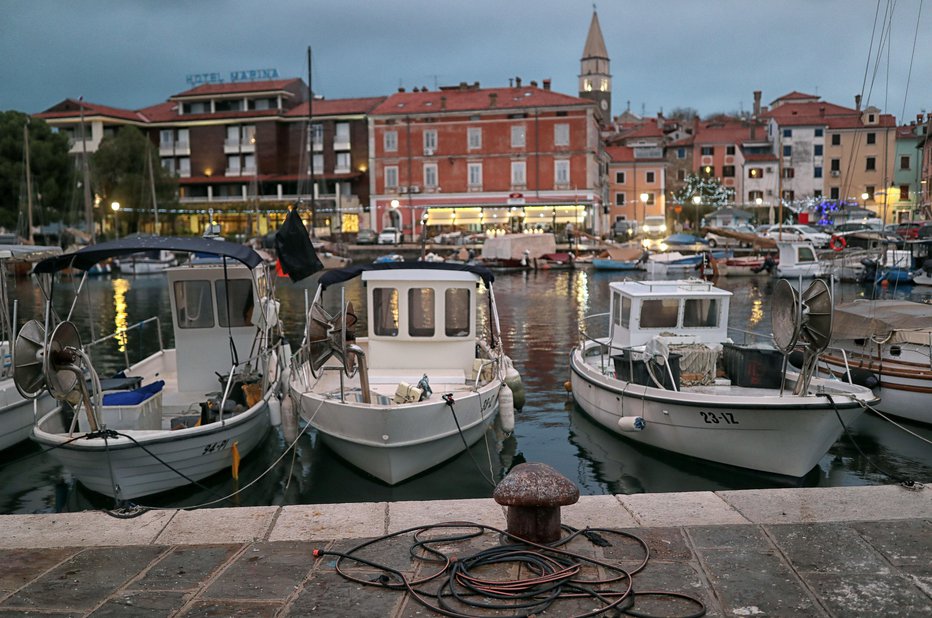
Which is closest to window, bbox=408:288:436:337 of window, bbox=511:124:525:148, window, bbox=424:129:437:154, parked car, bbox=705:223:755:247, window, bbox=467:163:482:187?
parked car, bbox=705:223:755:247

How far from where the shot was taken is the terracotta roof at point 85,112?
78438 millimetres

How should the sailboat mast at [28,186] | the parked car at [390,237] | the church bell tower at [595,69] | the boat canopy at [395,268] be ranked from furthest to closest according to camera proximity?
1. the church bell tower at [595,69]
2. the parked car at [390,237]
3. the sailboat mast at [28,186]
4. the boat canopy at [395,268]

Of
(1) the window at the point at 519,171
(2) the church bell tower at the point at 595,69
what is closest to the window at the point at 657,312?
(1) the window at the point at 519,171

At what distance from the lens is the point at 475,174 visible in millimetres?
72312

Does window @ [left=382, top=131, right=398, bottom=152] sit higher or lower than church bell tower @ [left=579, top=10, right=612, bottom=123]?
lower

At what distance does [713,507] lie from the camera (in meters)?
7.09

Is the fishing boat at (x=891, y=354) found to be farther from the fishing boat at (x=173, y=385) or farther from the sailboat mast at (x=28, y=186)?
the sailboat mast at (x=28, y=186)

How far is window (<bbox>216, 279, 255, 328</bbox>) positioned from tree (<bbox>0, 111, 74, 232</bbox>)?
54.4 meters

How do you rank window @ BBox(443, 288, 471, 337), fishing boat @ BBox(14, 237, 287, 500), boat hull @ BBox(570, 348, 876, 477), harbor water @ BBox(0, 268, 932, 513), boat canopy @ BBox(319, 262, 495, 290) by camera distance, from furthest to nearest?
1. boat canopy @ BBox(319, 262, 495, 290)
2. window @ BBox(443, 288, 471, 337)
3. harbor water @ BBox(0, 268, 932, 513)
4. boat hull @ BBox(570, 348, 876, 477)
5. fishing boat @ BBox(14, 237, 287, 500)

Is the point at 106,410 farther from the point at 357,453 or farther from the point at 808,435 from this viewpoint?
the point at 808,435

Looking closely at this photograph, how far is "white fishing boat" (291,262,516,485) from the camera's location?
11.5 m

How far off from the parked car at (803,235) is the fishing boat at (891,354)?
1558 inches

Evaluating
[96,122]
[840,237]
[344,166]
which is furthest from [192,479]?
[96,122]

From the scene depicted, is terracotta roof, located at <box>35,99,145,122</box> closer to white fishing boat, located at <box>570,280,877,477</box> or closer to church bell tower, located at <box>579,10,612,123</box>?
church bell tower, located at <box>579,10,612,123</box>
